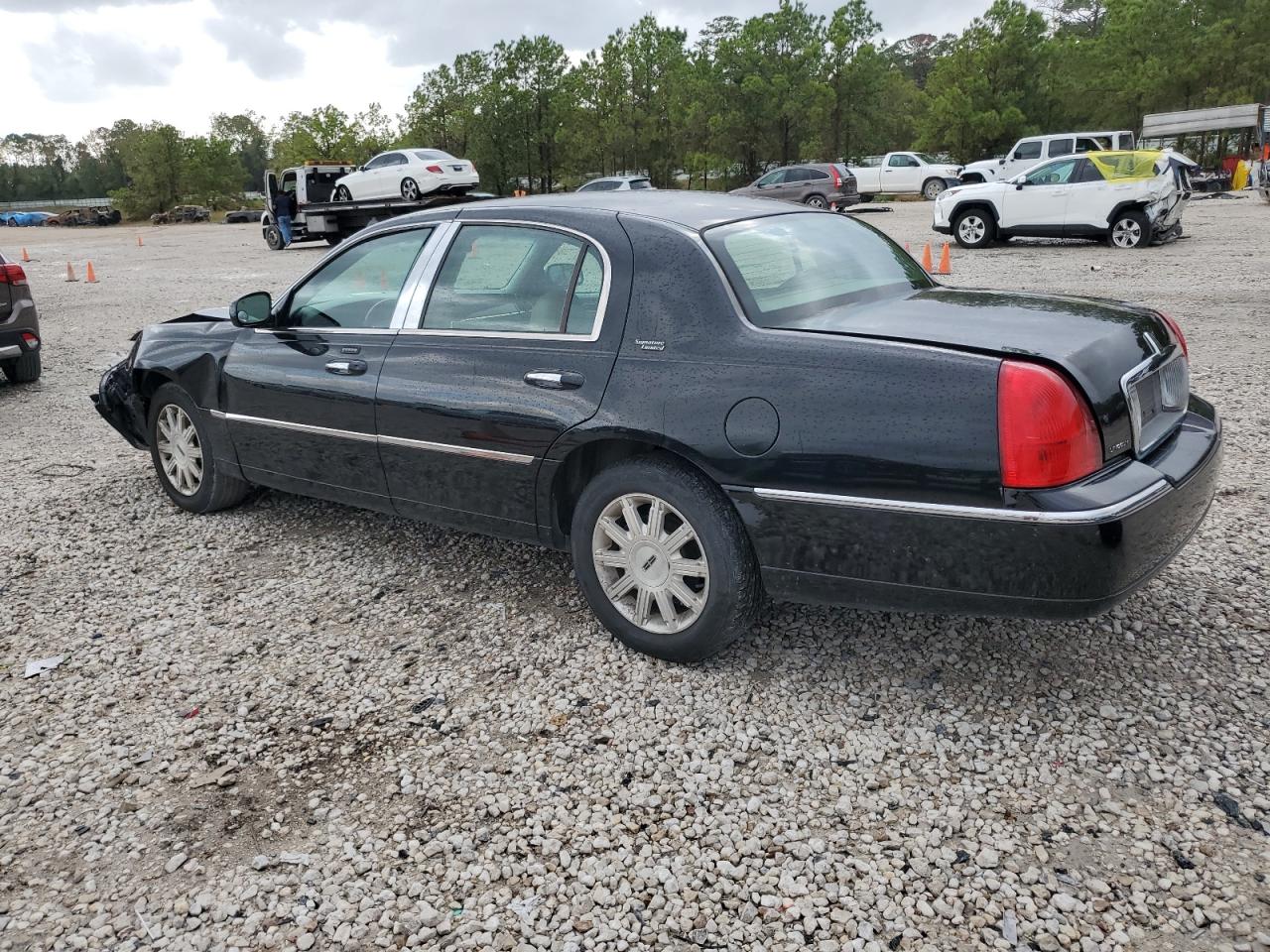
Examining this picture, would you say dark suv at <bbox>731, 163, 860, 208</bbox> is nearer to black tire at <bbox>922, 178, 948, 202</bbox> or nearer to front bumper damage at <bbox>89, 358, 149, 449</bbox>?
black tire at <bbox>922, 178, 948, 202</bbox>

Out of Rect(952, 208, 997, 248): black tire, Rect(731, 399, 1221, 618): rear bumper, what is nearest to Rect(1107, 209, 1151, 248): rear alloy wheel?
Rect(952, 208, 997, 248): black tire

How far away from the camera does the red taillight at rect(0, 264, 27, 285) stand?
28.8ft

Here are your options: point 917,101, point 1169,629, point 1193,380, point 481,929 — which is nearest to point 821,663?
point 1169,629

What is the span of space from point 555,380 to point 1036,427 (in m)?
1.62

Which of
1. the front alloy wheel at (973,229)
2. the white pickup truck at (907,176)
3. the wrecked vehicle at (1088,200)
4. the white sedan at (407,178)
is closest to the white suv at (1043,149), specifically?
the white pickup truck at (907,176)

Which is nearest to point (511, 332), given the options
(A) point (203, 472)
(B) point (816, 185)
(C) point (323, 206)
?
(A) point (203, 472)

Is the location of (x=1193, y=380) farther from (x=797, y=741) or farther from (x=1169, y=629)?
(x=797, y=741)

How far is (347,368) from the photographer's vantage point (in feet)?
14.0

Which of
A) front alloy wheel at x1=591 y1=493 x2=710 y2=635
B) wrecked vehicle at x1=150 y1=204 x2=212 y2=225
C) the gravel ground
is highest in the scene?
wrecked vehicle at x1=150 y1=204 x2=212 y2=225

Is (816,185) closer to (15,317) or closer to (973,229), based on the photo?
(973,229)

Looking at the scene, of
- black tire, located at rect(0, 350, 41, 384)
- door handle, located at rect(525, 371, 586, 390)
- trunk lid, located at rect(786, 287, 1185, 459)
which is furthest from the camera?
black tire, located at rect(0, 350, 41, 384)

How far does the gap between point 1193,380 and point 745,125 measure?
172 feet

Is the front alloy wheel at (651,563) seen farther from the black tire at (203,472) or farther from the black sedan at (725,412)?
the black tire at (203,472)

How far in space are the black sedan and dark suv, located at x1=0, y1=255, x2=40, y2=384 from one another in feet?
18.4
